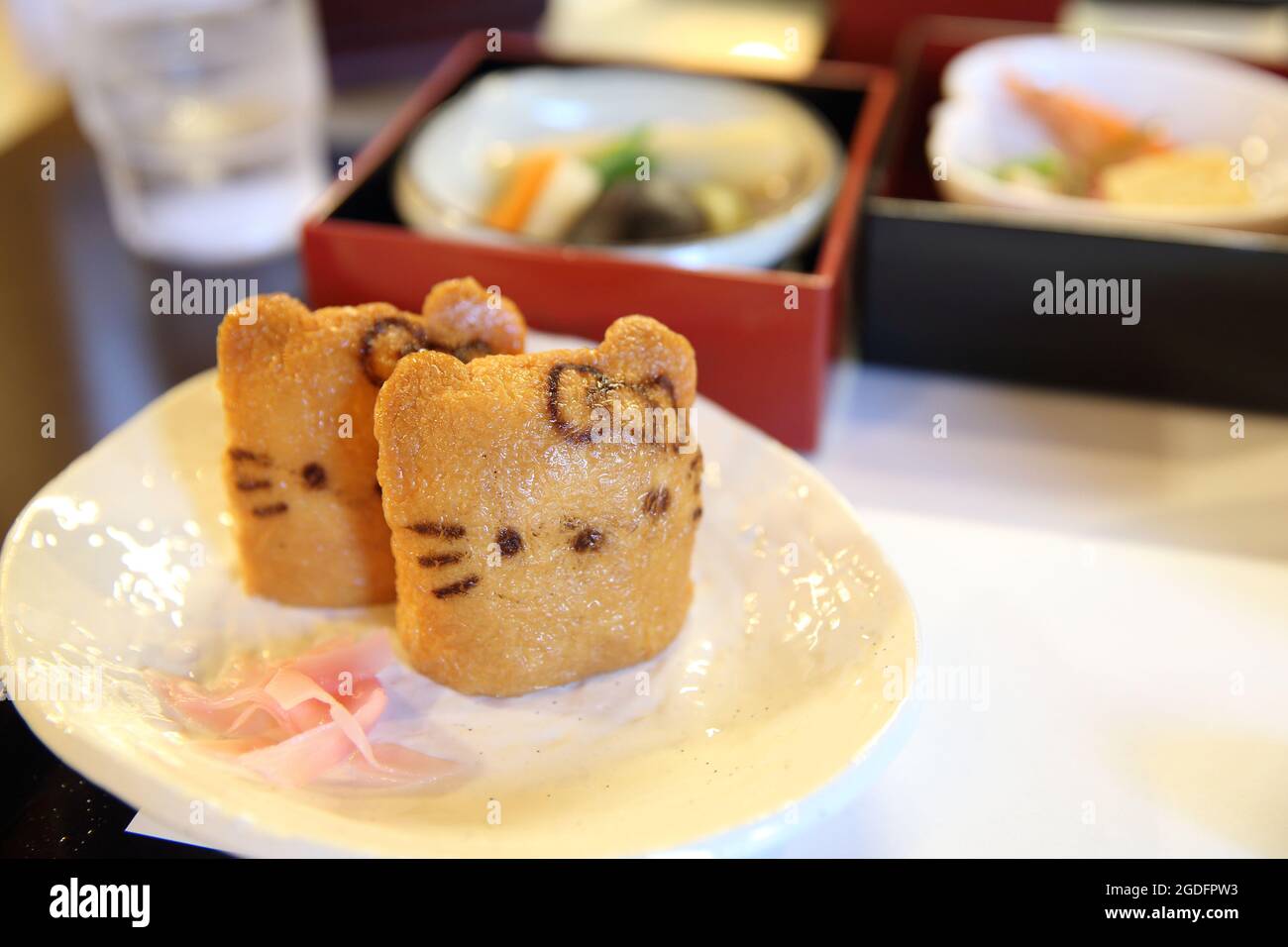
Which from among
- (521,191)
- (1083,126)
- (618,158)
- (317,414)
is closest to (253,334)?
(317,414)

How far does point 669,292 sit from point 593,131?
0.62 m

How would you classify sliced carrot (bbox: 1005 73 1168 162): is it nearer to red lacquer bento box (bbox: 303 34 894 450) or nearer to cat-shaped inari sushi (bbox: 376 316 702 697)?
red lacquer bento box (bbox: 303 34 894 450)

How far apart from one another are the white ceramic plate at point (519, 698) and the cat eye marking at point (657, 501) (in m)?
0.15

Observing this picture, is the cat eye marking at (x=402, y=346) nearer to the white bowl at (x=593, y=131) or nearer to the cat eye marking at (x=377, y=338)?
the cat eye marking at (x=377, y=338)

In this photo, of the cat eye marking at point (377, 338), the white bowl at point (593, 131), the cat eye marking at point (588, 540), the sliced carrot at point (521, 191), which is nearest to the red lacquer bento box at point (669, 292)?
the white bowl at point (593, 131)

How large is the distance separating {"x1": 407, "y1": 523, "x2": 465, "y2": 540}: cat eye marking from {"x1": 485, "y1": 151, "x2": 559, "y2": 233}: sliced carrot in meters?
0.77

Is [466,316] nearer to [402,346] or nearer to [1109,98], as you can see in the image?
[402,346]

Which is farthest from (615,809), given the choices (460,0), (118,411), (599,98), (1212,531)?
(460,0)

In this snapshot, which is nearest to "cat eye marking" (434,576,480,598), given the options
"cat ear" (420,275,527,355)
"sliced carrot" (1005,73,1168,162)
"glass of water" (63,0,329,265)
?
"cat ear" (420,275,527,355)

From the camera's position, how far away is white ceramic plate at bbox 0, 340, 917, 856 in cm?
83

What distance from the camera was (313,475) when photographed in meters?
1.09

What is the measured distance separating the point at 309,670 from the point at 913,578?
0.63m

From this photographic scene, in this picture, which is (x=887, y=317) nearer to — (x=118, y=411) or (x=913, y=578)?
(x=913, y=578)

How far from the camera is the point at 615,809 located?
2.92 feet
